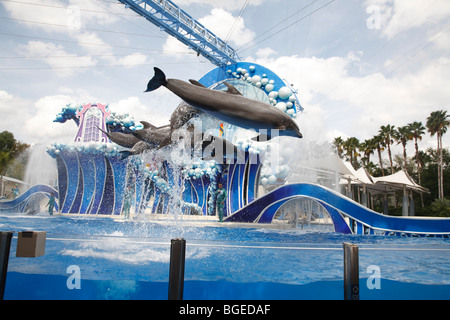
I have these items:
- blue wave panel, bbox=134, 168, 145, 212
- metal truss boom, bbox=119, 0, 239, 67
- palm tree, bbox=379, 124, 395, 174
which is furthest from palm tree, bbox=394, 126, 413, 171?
blue wave panel, bbox=134, 168, 145, 212

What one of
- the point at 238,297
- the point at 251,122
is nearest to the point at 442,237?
the point at 251,122

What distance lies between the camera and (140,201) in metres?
19.2

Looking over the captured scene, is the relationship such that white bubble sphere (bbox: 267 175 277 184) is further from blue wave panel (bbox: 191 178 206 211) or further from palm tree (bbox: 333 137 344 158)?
palm tree (bbox: 333 137 344 158)

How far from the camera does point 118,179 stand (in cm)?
1825

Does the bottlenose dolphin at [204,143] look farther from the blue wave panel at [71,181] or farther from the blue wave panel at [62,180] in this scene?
the blue wave panel at [62,180]

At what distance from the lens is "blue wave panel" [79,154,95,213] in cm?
1811

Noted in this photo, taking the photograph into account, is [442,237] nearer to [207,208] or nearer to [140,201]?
[207,208]

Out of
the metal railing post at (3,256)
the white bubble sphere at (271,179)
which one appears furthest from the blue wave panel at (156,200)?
the metal railing post at (3,256)

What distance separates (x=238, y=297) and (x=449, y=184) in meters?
36.9

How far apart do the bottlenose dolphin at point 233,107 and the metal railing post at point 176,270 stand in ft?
9.14

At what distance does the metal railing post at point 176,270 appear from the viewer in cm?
282

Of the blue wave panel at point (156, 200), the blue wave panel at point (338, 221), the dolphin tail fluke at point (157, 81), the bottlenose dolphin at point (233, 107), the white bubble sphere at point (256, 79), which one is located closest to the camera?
the bottlenose dolphin at point (233, 107)

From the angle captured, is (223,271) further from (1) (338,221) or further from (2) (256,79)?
(2) (256,79)

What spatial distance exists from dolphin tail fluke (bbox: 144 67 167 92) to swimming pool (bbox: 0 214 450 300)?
270 centimetres
